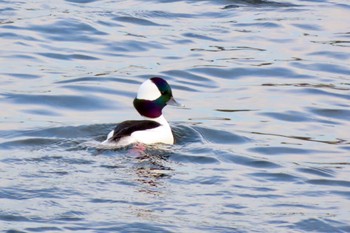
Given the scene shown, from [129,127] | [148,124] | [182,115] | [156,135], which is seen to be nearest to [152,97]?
[148,124]

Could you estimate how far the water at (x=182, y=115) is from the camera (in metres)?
10.0

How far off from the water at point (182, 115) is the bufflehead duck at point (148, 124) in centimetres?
20

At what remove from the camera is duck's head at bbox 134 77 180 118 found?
1362cm

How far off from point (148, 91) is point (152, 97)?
8 centimetres

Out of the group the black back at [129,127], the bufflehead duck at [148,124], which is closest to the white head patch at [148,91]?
the bufflehead duck at [148,124]

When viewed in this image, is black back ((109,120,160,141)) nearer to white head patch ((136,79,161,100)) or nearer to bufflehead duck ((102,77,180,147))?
bufflehead duck ((102,77,180,147))

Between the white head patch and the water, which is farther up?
the white head patch

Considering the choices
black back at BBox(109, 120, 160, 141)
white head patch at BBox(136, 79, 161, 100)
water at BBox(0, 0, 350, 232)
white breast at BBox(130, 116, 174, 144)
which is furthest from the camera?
white head patch at BBox(136, 79, 161, 100)

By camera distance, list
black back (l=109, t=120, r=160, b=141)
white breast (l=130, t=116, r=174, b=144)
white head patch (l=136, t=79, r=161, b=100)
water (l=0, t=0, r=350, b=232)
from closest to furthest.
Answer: water (l=0, t=0, r=350, b=232)
black back (l=109, t=120, r=160, b=141)
white breast (l=130, t=116, r=174, b=144)
white head patch (l=136, t=79, r=161, b=100)

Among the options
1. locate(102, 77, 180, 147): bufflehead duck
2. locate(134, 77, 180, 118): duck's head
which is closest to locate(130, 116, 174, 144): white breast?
locate(102, 77, 180, 147): bufflehead duck

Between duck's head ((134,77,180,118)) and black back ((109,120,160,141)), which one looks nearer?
black back ((109,120,160,141))

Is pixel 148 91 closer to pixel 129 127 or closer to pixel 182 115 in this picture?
pixel 129 127

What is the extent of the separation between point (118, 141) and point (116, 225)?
10.5 ft

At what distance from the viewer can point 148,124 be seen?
43.3 feet
